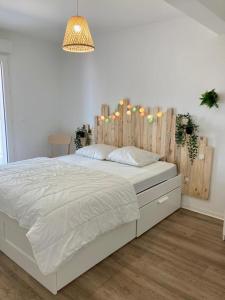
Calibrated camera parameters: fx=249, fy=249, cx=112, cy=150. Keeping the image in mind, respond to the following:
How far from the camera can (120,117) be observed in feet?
12.9

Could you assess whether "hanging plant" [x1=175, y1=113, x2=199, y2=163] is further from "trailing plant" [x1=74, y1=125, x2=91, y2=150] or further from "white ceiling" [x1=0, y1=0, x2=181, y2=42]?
"trailing plant" [x1=74, y1=125, x2=91, y2=150]

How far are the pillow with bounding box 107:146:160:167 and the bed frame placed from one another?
0.24 metres

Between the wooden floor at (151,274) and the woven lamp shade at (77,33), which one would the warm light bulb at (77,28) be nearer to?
the woven lamp shade at (77,33)

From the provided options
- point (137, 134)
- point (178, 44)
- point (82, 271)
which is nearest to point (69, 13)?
point (178, 44)

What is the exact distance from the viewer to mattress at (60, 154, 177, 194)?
2799 mm

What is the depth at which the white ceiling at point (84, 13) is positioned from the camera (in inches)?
107

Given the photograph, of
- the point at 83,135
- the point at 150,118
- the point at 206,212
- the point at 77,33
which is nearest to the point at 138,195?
the point at 206,212

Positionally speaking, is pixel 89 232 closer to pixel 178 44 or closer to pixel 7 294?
pixel 7 294

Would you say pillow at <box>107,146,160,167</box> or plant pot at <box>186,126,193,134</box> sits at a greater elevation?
plant pot at <box>186,126,193,134</box>

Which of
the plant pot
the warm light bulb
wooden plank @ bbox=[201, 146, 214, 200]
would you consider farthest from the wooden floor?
the warm light bulb

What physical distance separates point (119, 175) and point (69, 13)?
2.06m

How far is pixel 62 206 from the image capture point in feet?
6.58

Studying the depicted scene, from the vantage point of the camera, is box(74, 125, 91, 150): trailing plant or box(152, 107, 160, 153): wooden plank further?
box(74, 125, 91, 150): trailing plant

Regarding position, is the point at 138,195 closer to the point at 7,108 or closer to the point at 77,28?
the point at 77,28
